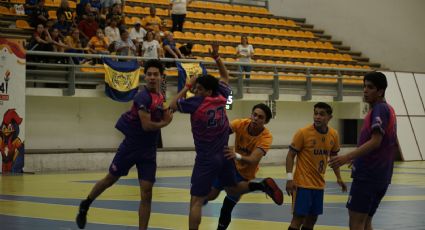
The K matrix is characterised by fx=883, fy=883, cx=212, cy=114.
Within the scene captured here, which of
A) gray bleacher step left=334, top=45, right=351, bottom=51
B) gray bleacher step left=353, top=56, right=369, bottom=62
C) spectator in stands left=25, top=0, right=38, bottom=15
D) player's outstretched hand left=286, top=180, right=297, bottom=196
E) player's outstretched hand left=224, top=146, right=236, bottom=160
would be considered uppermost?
spectator in stands left=25, top=0, right=38, bottom=15

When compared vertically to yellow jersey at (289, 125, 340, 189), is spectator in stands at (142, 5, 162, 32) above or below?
above

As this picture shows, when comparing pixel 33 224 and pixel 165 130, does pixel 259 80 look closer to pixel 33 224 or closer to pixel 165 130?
pixel 165 130

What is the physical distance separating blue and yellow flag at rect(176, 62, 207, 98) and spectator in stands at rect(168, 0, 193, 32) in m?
4.22

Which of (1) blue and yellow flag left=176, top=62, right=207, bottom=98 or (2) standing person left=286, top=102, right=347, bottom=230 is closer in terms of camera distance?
(2) standing person left=286, top=102, right=347, bottom=230

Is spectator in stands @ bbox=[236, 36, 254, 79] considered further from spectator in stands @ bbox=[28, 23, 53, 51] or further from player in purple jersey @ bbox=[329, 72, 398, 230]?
player in purple jersey @ bbox=[329, 72, 398, 230]

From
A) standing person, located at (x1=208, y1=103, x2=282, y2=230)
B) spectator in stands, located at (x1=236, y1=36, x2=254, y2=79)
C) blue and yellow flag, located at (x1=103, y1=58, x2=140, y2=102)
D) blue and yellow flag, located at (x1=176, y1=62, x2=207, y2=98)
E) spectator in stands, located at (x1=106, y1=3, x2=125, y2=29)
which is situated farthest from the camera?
spectator in stands, located at (x1=236, y1=36, x2=254, y2=79)

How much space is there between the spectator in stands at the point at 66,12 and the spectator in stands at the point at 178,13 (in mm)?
4989

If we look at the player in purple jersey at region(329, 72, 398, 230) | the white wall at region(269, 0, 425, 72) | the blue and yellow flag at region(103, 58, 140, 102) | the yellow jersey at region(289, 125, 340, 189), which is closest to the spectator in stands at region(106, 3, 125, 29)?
the blue and yellow flag at region(103, 58, 140, 102)

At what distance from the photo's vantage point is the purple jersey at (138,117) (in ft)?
36.1

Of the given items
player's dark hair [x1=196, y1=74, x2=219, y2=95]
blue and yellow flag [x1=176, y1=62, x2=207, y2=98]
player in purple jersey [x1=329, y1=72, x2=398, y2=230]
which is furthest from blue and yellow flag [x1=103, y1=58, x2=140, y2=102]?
player in purple jersey [x1=329, y1=72, x2=398, y2=230]

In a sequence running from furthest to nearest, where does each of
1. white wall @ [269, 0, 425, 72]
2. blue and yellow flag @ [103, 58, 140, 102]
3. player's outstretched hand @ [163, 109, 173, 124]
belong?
white wall @ [269, 0, 425, 72], blue and yellow flag @ [103, 58, 140, 102], player's outstretched hand @ [163, 109, 173, 124]

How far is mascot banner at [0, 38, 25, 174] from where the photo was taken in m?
23.5

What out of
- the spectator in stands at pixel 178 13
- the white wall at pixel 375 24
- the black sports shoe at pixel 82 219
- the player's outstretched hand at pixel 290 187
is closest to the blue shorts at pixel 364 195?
the player's outstretched hand at pixel 290 187

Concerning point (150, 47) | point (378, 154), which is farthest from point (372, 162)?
point (150, 47)
